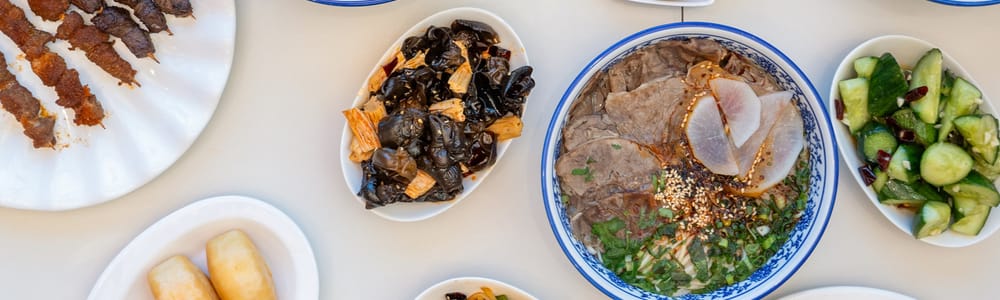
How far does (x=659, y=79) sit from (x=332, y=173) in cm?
92

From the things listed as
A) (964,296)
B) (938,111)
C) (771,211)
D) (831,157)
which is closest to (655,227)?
(771,211)

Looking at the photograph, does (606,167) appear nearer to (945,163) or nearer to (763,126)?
(763,126)

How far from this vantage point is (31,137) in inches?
70.4

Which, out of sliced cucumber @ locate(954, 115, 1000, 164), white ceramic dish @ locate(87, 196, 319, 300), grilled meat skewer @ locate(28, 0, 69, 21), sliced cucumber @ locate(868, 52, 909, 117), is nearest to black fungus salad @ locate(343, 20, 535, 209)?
white ceramic dish @ locate(87, 196, 319, 300)

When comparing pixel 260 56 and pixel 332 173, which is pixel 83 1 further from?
pixel 332 173

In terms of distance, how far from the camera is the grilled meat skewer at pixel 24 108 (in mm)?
1769

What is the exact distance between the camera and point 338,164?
1.90 m

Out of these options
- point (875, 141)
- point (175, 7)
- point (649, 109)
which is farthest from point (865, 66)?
point (175, 7)

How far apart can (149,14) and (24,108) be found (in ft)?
1.32

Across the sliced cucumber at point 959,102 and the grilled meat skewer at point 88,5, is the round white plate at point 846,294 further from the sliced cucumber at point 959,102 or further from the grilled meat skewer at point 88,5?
the grilled meat skewer at point 88,5

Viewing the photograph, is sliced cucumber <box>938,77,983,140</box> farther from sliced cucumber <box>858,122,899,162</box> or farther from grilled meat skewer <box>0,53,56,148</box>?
grilled meat skewer <box>0,53,56,148</box>

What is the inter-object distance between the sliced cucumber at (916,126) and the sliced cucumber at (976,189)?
0.13 m

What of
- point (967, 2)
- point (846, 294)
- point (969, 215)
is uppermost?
point (967, 2)

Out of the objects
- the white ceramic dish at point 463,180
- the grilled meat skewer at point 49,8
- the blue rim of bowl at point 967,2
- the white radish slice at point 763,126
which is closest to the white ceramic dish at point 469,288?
the white ceramic dish at point 463,180
